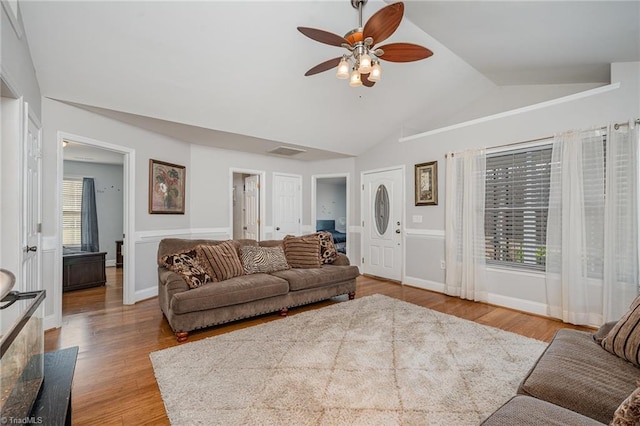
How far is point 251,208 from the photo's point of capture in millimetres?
6039

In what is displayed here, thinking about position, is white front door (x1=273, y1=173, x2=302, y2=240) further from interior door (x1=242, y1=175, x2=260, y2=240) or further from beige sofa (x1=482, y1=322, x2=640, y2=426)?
beige sofa (x1=482, y1=322, x2=640, y2=426)

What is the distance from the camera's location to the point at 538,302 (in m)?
3.64

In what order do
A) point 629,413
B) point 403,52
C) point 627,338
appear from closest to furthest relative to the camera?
point 629,413
point 627,338
point 403,52

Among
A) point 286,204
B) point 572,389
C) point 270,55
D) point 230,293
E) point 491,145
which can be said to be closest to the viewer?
point 572,389

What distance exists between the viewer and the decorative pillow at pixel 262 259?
12.0 ft

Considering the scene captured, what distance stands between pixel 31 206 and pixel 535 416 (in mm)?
3824

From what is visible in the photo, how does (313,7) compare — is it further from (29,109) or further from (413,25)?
(29,109)

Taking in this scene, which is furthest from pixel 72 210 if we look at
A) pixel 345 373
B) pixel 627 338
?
pixel 627 338

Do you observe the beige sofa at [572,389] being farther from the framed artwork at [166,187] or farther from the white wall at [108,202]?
the white wall at [108,202]

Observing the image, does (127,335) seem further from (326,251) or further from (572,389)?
(572,389)

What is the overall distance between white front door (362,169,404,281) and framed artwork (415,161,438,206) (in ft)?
→ 1.08

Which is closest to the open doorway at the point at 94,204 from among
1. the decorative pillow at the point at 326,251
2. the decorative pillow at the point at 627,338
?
the decorative pillow at the point at 326,251

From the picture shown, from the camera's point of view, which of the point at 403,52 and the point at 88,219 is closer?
the point at 403,52

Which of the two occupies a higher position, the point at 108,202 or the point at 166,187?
the point at 166,187
